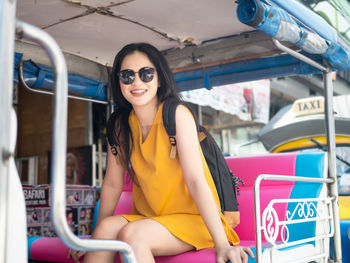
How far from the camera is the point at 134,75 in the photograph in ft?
7.64

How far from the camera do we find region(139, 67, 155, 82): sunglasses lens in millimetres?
2319

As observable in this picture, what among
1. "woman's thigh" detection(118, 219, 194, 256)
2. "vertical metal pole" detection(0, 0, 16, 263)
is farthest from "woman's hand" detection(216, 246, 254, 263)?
"vertical metal pole" detection(0, 0, 16, 263)

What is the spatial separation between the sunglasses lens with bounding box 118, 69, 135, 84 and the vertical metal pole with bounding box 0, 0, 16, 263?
3.82 ft

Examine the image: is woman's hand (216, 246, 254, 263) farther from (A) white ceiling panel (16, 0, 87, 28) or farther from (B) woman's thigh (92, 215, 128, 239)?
(A) white ceiling panel (16, 0, 87, 28)

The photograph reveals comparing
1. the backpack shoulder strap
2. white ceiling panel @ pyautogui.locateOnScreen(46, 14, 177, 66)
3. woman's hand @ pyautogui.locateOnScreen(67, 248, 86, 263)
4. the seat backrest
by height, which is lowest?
woman's hand @ pyautogui.locateOnScreen(67, 248, 86, 263)

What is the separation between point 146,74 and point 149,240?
0.85 m

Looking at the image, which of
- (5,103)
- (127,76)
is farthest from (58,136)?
(127,76)

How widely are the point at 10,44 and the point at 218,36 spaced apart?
2445mm

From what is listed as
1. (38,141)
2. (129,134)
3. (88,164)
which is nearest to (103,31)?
(129,134)

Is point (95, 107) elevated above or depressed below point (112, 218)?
above

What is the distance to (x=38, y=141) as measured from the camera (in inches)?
409

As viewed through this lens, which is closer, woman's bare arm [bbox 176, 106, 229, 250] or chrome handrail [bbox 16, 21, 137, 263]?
chrome handrail [bbox 16, 21, 137, 263]

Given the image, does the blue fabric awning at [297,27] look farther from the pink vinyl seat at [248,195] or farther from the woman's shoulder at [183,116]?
the pink vinyl seat at [248,195]

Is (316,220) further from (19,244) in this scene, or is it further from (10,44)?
(10,44)
